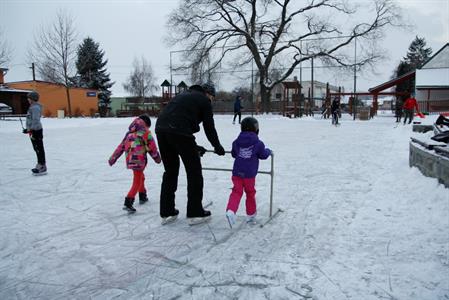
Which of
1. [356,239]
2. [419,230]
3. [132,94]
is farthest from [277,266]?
[132,94]

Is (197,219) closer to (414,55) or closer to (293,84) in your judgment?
(293,84)

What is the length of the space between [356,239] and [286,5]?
124 ft

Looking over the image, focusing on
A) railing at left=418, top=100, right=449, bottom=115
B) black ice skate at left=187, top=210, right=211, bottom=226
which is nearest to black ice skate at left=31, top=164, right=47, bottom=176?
black ice skate at left=187, top=210, right=211, bottom=226

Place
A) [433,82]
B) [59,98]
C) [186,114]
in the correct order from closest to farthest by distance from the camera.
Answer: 1. [186,114]
2. [433,82]
3. [59,98]

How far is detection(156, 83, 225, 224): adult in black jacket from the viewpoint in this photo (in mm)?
4090

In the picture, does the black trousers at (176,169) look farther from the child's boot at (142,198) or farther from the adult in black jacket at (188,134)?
the child's boot at (142,198)

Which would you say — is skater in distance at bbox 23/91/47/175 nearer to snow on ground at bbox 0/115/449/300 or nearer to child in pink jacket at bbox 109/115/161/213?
snow on ground at bbox 0/115/449/300

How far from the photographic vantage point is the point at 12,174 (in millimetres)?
7609

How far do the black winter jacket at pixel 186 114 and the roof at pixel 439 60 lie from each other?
41.5 m

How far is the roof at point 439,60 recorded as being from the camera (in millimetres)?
39250

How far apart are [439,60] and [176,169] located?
4342 cm

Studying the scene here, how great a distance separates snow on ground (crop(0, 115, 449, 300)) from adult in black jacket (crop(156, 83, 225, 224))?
43 cm

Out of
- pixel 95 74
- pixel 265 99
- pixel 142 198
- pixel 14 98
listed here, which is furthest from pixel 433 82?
pixel 95 74

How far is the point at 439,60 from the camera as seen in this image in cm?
3991
